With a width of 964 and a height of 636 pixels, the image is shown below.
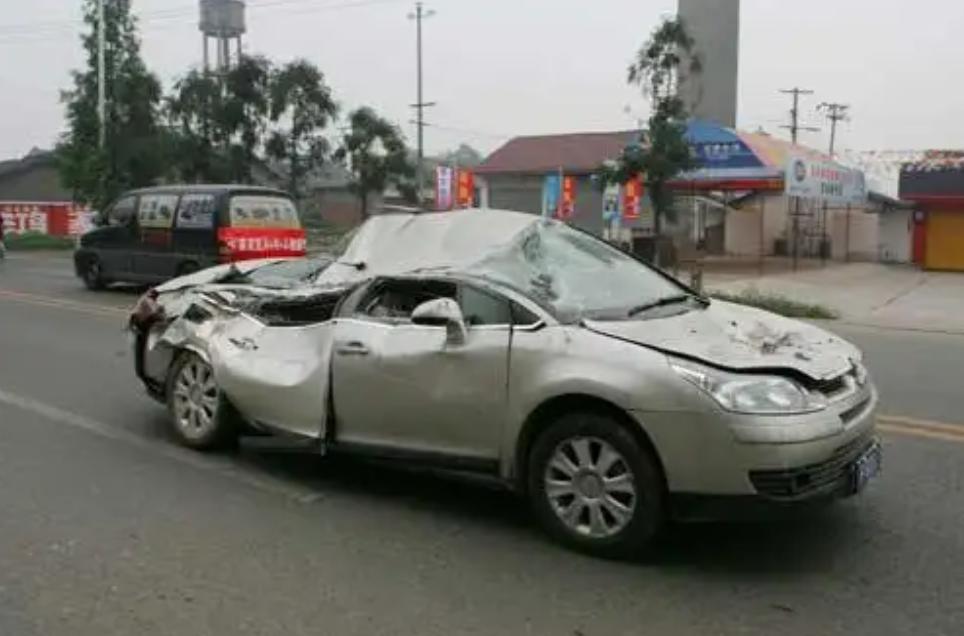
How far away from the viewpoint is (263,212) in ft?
57.6

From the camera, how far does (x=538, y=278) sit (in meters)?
5.51

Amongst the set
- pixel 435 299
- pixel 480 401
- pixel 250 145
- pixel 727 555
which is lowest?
pixel 727 555

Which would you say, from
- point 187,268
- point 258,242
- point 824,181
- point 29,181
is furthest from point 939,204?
point 29,181

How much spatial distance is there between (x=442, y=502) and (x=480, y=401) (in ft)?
2.69

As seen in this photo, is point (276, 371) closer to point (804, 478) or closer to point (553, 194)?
point (804, 478)

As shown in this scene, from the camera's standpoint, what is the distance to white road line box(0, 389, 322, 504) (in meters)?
5.94

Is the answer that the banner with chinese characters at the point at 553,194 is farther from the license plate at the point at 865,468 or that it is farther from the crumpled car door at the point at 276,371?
the license plate at the point at 865,468

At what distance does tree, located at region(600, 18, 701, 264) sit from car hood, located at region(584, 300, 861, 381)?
18.0 meters

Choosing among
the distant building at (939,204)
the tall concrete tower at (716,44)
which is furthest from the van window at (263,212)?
the tall concrete tower at (716,44)

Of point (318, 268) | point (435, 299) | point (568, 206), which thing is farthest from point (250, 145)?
point (435, 299)

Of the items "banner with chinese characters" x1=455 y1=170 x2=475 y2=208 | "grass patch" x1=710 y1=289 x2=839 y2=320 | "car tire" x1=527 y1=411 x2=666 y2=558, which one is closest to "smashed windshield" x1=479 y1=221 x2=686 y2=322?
"car tire" x1=527 y1=411 x2=666 y2=558

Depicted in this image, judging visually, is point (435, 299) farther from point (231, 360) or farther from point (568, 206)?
point (568, 206)

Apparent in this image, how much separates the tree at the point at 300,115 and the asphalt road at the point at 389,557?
2466cm

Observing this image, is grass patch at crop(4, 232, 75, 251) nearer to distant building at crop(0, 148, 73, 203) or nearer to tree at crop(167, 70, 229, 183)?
tree at crop(167, 70, 229, 183)
